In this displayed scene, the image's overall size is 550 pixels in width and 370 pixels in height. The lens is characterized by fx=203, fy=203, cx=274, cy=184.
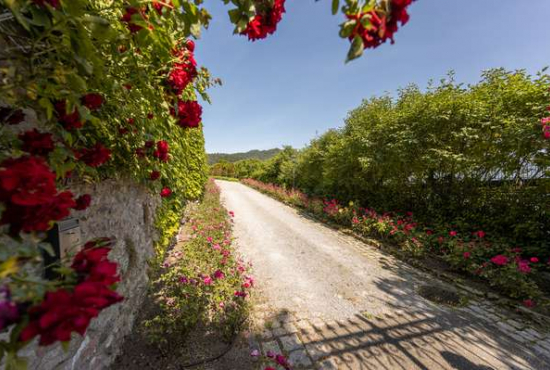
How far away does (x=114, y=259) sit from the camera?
2227 millimetres

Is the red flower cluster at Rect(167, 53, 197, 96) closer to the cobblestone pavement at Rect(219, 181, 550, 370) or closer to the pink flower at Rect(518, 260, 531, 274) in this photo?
the cobblestone pavement at Rect(219, 181, 550, 370)

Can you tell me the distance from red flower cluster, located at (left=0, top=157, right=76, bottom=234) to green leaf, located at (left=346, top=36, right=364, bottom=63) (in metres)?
1.23

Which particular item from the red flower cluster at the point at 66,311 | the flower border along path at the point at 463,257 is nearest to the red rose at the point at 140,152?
the red flower cluster at the point at 66,311

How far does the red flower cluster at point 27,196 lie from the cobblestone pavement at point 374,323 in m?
2.73

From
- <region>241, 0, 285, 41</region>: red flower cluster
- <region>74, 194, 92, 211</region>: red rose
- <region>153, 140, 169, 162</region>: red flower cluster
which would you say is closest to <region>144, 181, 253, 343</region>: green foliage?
<region>153, 140, 169, 162</region>: red flower cluster

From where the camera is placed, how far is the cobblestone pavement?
2541 millimetres

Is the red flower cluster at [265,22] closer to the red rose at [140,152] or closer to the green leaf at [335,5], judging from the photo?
the green leaf at [335,5]

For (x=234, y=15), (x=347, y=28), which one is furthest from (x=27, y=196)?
(x=347, y=28)

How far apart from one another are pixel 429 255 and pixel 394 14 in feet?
20.8

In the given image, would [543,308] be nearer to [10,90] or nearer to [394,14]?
[394,14]

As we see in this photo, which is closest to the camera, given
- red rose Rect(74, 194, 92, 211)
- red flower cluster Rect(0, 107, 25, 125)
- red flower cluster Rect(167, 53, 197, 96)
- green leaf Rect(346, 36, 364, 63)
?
green leaf Rect(346, 36, 364, 63)

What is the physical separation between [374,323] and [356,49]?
371cm

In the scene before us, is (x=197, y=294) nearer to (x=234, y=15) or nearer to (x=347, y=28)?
(x=234, y=15)

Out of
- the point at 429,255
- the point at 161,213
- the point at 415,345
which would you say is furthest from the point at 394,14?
the point at 429,255
